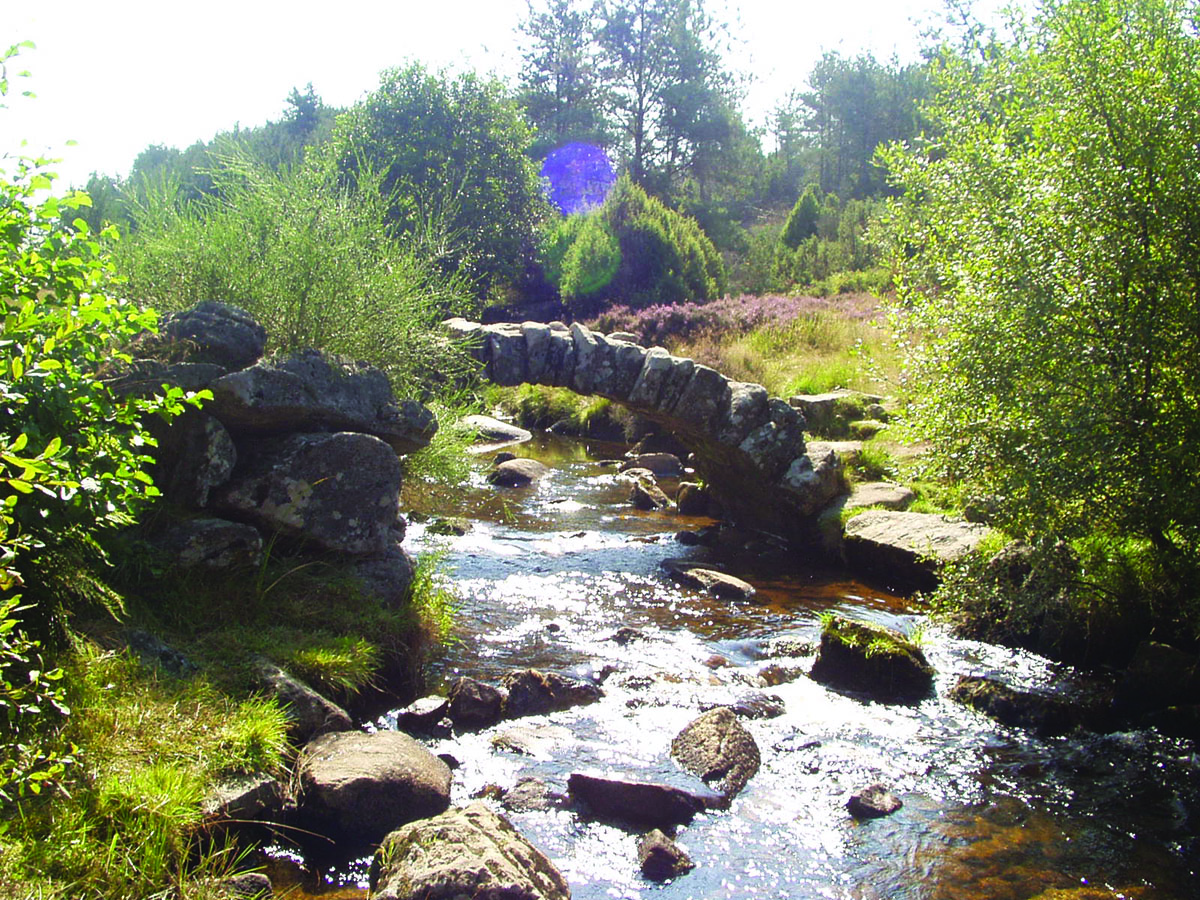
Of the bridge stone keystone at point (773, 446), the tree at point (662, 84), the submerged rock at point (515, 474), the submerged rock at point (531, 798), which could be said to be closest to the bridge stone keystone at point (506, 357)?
the submerged rock at point (515, 474)

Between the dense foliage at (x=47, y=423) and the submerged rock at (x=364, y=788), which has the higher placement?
the dense foliage at (x=47, y=423)

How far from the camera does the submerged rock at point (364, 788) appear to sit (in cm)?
476

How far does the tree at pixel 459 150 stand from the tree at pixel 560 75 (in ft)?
62.5

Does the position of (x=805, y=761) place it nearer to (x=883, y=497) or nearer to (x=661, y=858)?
(x=661, y=858)

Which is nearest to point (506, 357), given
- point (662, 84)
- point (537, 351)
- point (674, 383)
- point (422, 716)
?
point (537, 351)

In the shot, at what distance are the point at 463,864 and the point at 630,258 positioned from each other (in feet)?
95.7

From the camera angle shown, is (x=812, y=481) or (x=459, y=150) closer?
(x=812, y=481)

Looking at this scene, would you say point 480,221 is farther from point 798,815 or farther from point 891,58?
point 891,58

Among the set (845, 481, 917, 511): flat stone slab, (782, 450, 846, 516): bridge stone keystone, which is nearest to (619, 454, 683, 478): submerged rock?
(782, 450, 846, 516): bridge stone keystone

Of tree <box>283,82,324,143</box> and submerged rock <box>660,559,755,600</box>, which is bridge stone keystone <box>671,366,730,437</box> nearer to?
submerged rock <box>660,559,755,600</box>

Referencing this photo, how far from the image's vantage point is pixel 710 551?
474 inches

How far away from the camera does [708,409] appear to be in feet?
41.9

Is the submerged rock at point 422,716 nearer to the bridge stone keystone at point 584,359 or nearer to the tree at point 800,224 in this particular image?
the bridge stone keystone at point 584,359

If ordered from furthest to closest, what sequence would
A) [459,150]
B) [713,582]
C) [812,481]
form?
[459,150]
[812,481]
[713,582]
